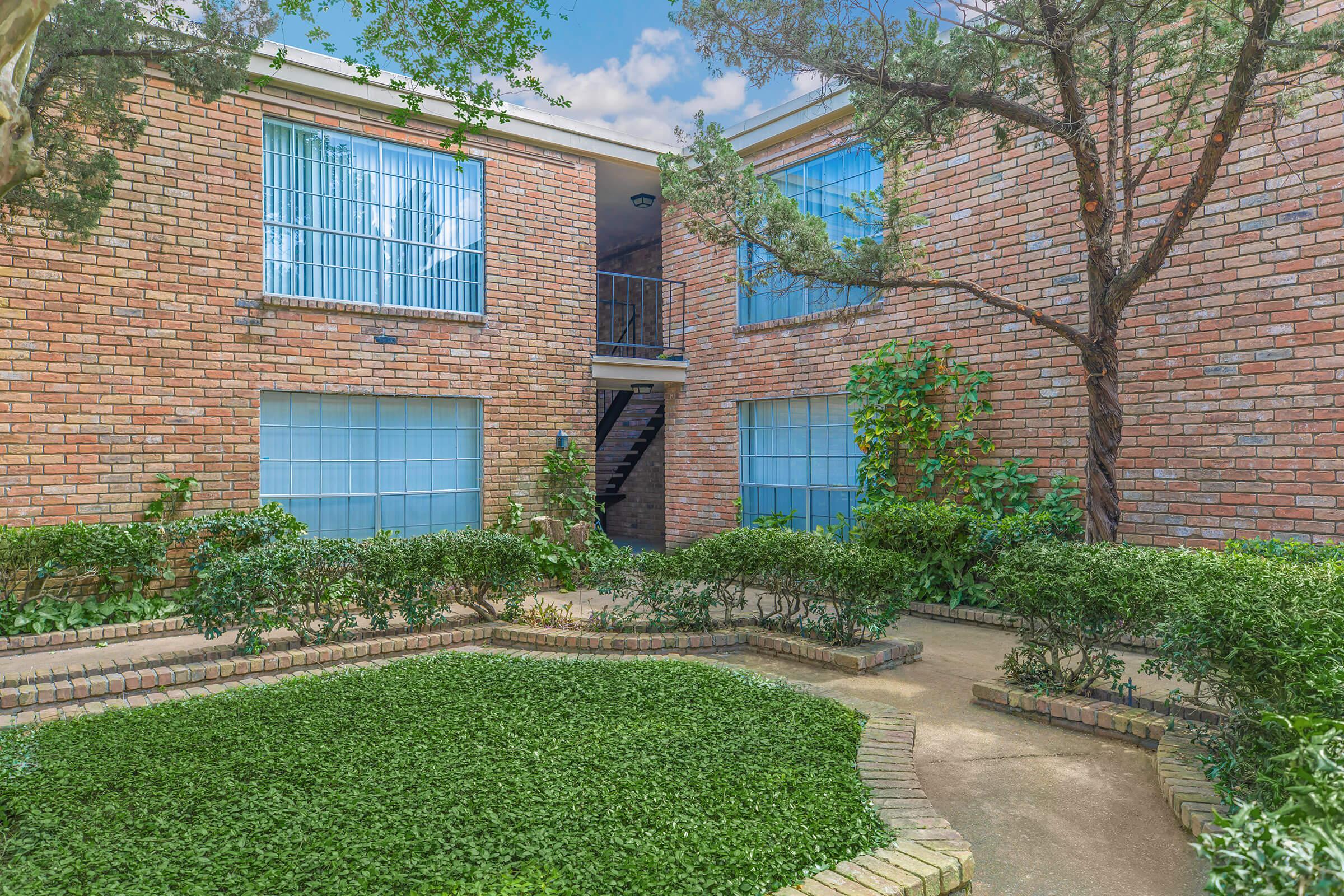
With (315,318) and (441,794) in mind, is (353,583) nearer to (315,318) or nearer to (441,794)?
(441,794)

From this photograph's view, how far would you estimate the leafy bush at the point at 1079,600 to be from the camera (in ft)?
13.8

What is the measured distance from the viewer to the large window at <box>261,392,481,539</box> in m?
8.41

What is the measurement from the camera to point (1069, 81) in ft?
17.8

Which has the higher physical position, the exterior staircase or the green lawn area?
the exterior staircase

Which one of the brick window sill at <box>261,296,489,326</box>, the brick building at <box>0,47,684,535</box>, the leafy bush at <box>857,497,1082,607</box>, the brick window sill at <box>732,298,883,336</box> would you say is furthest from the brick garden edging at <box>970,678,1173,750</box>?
the brick window sill at <box>261,296,489,326</box>

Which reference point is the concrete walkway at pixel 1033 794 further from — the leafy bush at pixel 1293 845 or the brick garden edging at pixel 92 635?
the leafy bush at pixel 1293 845

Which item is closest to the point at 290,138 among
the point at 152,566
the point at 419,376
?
the point at 419,376

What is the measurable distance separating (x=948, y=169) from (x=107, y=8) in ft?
24.5

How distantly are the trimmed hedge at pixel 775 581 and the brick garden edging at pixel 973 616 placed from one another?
135 cm

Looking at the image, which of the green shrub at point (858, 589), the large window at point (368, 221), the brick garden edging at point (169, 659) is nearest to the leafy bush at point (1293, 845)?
the green shrub at point (858, 589)

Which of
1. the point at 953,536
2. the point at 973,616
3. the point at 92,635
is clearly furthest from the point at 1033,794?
the point at 92,635

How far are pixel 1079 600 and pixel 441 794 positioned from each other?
135 inches

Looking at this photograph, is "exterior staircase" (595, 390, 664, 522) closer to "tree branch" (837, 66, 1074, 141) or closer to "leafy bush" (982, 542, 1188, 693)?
"tree branch" (837, 66, 1074, 141)

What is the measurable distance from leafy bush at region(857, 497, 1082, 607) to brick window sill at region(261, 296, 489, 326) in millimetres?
5194
